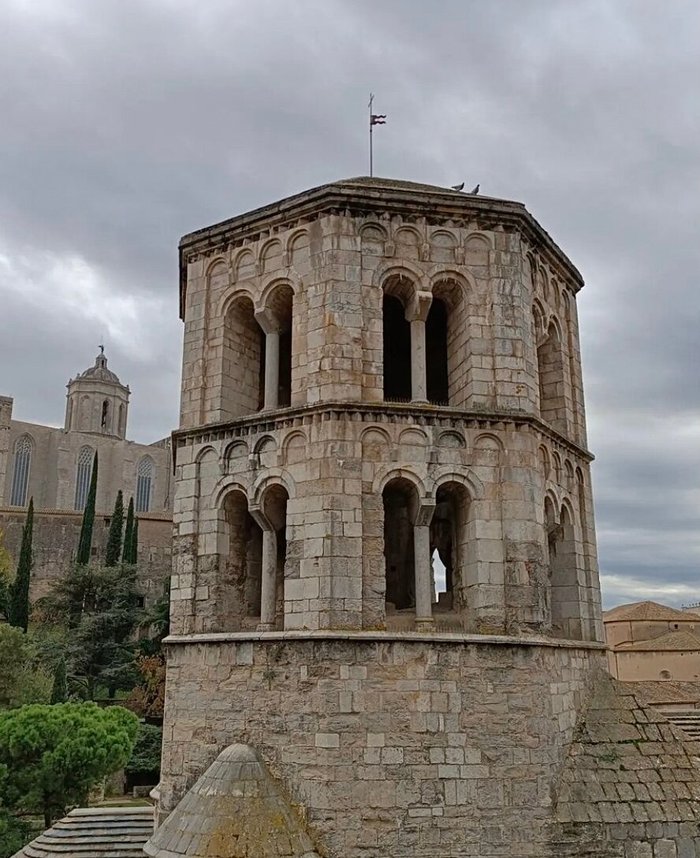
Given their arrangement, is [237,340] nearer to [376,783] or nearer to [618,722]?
[376,783]

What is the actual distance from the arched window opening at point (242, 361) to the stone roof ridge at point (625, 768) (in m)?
6.39

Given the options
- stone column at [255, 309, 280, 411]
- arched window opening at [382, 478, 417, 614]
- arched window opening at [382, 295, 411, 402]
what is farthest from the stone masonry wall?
arched window opening at [382, 295, 411, 402]

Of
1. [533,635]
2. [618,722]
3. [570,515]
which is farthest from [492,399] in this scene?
[618,722]

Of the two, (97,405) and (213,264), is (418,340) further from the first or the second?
(97,405)

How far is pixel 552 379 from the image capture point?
40.2 feet

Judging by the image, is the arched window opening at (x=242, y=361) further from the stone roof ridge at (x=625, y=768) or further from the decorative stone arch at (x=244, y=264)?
the stone roof ridge at (x=625, y=768)

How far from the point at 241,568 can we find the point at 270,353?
10.1ft

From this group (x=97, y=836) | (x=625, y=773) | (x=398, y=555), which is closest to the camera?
(x=625, y=773)

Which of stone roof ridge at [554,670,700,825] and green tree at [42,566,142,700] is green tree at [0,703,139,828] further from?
stone roof ridge at [554,670,700,825]

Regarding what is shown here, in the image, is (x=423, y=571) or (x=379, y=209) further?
(x=379, y=209)

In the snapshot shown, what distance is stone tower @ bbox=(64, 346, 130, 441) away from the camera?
8294 centimetres

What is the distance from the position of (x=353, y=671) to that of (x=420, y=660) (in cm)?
79

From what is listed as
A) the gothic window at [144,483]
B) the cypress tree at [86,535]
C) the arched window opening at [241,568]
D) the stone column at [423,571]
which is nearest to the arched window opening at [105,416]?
the gothic window at [144,483]

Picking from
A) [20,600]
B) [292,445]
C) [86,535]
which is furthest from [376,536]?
[86,535]
